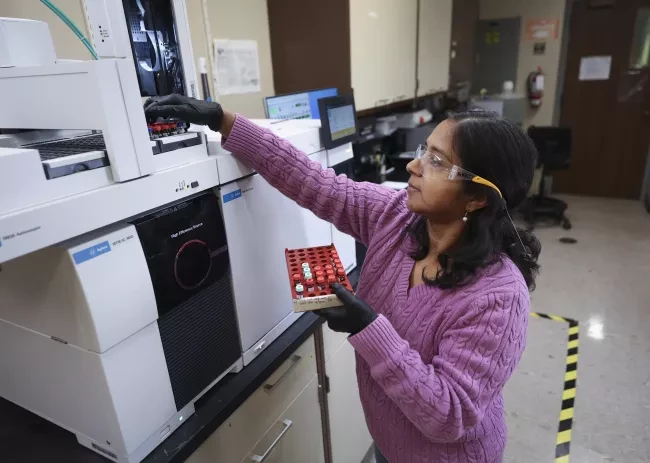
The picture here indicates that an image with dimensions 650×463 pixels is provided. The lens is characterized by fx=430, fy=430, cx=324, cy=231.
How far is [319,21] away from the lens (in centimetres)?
209

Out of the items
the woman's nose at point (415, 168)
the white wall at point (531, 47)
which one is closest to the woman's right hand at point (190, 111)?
the woman's nose at point (415, 168)

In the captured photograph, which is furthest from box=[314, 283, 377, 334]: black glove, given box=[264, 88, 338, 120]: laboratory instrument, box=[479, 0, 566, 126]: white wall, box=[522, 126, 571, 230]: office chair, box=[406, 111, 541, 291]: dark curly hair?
box=[479, 0, 566, 126]: white wall

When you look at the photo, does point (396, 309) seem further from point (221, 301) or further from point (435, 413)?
point (221, 301)

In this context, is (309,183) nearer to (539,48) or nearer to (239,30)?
(239,30)

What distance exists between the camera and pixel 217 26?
1851 mm

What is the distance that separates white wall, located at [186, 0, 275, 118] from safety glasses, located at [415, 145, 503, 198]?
1267 mm

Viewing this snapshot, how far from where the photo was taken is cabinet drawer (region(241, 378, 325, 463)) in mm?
1107

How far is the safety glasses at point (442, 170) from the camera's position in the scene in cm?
83

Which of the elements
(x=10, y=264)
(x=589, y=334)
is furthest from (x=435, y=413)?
(x=589, y=334)

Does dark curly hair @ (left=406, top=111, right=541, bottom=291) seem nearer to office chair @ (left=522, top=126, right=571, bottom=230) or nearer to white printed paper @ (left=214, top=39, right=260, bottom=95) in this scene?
white printed paper @ (left=214, top=39, right=260, bottom=95)

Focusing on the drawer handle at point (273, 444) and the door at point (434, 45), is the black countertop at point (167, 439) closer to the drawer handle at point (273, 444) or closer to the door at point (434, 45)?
the drawer handle at point (273, 444)

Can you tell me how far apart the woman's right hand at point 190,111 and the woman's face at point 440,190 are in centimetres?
43

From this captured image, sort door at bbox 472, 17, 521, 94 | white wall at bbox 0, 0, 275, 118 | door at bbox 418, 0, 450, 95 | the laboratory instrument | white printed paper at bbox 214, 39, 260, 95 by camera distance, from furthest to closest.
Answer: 1. door at bbox 472, 17, 521, 94
2. door at bbox 418, 0, 450, 95
3. white printed paper at bbox 214, 39, 260, 95
4. the laboratory instrument
5. white wall at bbox 0, 0, 275, 118

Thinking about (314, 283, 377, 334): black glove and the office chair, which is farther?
the office chair
